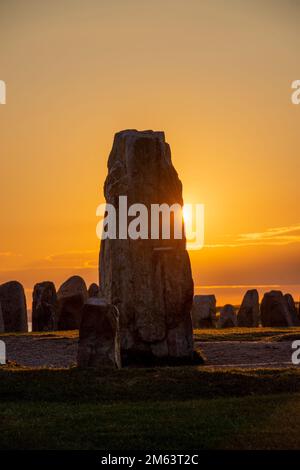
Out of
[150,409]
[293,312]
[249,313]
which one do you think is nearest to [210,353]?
[150,409]

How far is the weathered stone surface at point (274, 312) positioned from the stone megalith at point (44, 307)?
10816 millimetres

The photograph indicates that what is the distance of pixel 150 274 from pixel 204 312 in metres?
24.7

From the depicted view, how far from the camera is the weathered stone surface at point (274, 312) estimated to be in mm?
48969

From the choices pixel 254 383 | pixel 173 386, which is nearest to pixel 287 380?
pixel 254 383

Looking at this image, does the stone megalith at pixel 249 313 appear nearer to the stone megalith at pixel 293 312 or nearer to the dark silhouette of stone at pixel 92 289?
the stone megalith at pixel 293 312

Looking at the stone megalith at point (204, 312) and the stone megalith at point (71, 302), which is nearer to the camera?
the stone megalith at point (71, 302)

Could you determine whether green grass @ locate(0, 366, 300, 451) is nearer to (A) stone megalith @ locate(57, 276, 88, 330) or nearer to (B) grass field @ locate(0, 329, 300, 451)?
(B) grass field @ locate(0, 329, 300, 451)

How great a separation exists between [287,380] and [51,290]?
27.0 meters

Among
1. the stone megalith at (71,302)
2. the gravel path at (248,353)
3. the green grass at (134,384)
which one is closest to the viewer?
the green grass at (134,384)

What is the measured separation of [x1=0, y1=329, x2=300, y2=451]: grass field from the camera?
1524 cm

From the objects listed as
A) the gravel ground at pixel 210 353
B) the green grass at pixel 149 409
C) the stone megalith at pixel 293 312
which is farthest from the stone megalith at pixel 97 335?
the stone megalith at pixel 293 312

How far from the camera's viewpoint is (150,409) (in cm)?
1772

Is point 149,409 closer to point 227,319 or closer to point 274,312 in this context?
point 274,312
